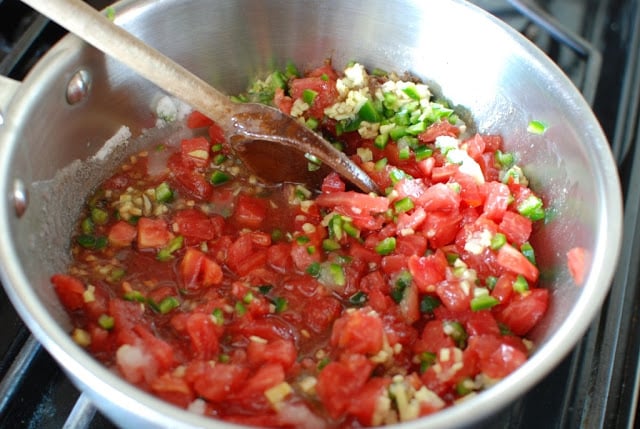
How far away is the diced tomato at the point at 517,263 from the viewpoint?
6.03ft

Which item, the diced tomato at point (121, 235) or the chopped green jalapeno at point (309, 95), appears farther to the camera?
the chopped green jalapeno at point (309, 95)

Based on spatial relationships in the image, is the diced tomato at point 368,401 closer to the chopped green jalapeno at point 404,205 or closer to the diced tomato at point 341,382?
the diced tomato at point 341,382

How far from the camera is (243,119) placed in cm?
200

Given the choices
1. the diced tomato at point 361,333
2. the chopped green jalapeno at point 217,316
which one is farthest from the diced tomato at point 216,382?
the diced tomato at point 361,333

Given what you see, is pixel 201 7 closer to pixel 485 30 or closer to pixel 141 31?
pixel 141 31

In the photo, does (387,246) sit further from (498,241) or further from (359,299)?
(498,241)

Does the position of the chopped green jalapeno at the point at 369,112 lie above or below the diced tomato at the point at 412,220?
above

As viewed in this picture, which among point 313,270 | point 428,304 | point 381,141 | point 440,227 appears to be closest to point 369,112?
point 381,141

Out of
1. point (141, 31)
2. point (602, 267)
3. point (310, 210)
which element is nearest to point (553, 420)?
point (602, 267)

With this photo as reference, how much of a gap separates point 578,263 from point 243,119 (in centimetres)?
102

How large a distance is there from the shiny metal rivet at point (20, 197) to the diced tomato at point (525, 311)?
1260 mm

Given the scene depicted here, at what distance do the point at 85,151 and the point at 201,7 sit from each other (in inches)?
22.4

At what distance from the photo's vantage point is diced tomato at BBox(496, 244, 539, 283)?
184 cm

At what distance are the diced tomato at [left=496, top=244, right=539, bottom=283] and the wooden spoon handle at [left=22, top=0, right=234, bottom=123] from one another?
0.91m
